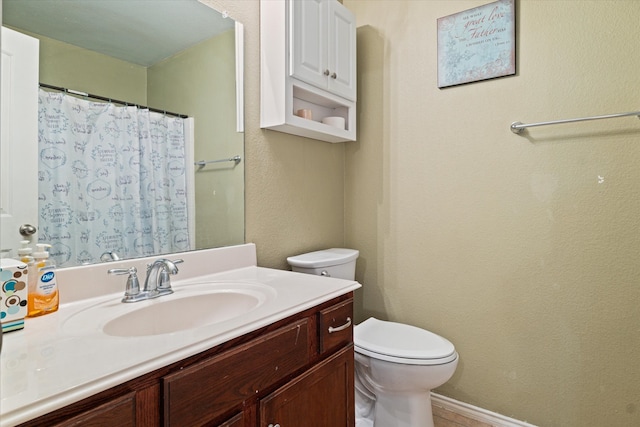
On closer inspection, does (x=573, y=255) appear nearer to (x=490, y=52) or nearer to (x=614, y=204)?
(x=614, y=204)

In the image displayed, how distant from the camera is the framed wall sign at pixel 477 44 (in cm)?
169

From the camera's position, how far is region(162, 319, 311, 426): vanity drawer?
2.48 feet

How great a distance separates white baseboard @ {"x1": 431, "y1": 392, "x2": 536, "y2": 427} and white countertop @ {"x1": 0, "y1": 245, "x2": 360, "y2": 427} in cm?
110

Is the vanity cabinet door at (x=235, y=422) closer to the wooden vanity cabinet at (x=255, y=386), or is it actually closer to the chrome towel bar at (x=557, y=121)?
the wooden vanity cabinet at (x=255, y=386)

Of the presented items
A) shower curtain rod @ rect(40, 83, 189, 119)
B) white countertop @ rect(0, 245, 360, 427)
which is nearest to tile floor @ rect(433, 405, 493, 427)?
white countertop @ rect(0, 245, 360, 427)

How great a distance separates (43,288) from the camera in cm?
96

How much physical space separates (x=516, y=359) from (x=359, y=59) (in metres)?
1.79

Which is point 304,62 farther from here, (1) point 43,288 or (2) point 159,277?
(1) point 43,288

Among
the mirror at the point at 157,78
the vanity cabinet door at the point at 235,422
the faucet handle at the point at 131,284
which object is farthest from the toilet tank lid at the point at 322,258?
the vanity cabinet door at the point at 235,422

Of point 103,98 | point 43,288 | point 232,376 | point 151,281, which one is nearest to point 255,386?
point 232,376

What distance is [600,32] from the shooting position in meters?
1.51

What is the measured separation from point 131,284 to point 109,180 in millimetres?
345

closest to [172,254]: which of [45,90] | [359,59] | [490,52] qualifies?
[45,90]

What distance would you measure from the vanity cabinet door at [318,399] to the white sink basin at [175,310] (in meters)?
0.25
